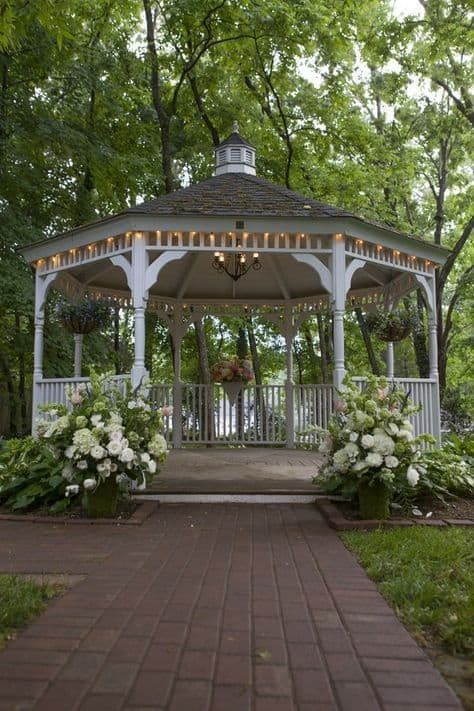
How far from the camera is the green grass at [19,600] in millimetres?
2535

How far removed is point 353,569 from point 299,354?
18.8m

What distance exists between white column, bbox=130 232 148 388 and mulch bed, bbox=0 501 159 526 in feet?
4.62

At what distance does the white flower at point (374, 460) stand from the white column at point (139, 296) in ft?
8.51

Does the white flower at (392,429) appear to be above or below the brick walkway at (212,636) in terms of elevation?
above

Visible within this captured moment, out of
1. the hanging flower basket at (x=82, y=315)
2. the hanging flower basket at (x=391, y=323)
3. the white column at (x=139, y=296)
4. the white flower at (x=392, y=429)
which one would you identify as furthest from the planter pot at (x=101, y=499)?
the hanging flower basket at (x=391, y=323)

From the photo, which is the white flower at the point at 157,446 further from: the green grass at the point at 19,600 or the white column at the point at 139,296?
the green grass at the point at 19,600

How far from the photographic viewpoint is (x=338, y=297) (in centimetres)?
630

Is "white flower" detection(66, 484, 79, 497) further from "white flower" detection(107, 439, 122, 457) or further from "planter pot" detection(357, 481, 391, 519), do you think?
"planter pot" detection(357, 481, 391, 519)

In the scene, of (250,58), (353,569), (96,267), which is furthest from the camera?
(250,58)

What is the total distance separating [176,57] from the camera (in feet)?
46.3

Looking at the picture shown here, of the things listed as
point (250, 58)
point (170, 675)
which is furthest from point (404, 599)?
point (250, 58)

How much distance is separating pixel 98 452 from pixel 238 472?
2688 mm

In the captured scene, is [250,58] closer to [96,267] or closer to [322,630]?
[96,267]

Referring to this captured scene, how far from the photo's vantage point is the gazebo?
6.23m
